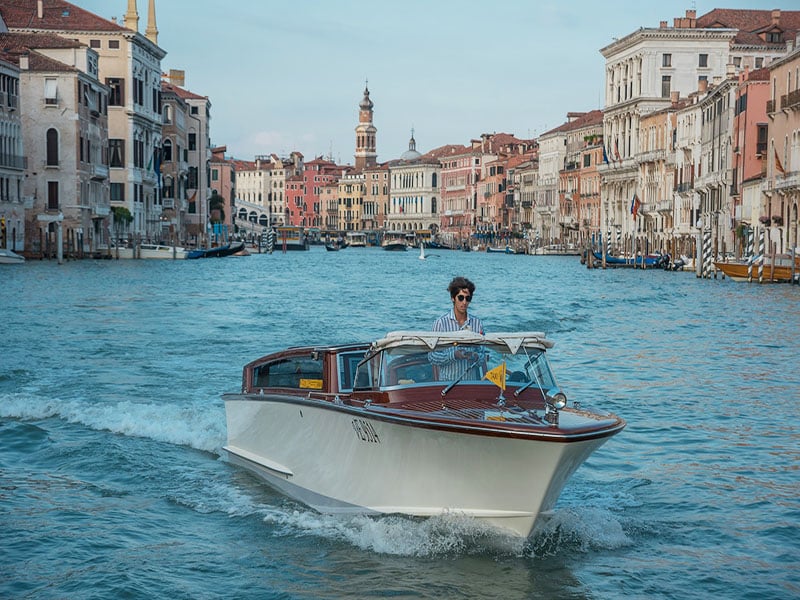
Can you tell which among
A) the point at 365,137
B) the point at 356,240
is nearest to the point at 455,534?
the point at 356,240

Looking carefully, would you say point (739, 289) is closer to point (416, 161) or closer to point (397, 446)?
point (397, 446)

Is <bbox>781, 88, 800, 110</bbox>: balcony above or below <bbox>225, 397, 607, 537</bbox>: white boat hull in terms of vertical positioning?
above

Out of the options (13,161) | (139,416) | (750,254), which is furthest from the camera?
(13,161)

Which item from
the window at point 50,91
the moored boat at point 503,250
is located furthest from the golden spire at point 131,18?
the moored boat at point 503,250

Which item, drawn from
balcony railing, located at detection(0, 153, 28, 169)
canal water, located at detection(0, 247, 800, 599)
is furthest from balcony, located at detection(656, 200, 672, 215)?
canal water, located at detection(0, 247, 800, 599)

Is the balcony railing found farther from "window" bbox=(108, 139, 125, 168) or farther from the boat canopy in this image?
the boat canopy

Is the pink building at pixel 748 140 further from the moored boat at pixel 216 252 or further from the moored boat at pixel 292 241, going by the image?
the moored boat at pixel 292 241

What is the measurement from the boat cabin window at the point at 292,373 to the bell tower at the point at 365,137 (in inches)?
7083

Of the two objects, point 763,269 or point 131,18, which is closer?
point 763,269

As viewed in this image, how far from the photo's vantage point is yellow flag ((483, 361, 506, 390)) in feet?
29.8

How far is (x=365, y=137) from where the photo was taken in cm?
19175

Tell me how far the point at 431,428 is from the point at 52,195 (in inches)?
2076

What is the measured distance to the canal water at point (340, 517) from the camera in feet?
28.4

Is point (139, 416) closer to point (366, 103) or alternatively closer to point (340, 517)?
point (340, 517)
